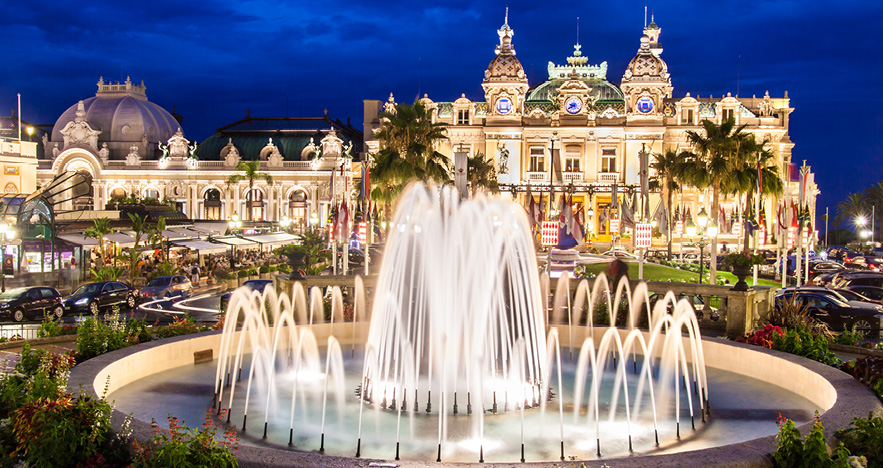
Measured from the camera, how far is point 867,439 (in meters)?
9.31

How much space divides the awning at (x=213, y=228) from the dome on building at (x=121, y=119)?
47.8 meters

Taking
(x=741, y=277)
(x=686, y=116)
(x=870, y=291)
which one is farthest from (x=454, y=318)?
(x=686, y=116)

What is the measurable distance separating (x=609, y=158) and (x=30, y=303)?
65.4m

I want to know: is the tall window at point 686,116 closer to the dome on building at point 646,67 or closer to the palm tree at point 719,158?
the dome on building at point 646,67

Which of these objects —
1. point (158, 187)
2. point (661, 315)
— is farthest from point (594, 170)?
point (661, 315)

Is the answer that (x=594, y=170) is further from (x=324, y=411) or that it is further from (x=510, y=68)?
(x=324, y=411)

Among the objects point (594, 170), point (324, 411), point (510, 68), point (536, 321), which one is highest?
point (510, 68)

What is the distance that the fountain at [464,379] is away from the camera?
11727 millimetres

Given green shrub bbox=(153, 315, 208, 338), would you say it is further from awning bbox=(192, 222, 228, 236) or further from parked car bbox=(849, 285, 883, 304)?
awning bbox=(192, 222, 228, 236)

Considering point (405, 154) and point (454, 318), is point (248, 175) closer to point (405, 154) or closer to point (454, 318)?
point (405, 154)

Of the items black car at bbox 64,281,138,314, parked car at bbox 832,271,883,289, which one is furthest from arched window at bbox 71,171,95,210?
parked car at bbox 832,271,883,289

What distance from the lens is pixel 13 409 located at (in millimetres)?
10344

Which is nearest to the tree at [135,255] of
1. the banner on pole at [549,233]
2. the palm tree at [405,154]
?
the palm tree at [405,154]

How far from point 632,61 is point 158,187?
58.7m
